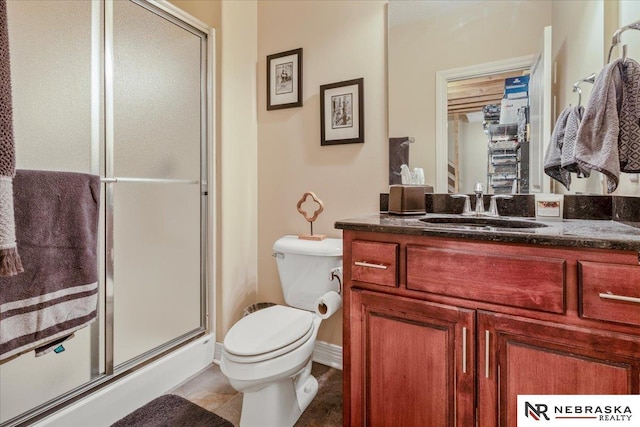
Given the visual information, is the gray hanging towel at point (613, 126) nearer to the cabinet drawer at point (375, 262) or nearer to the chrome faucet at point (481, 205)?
the chrome faucet at point (481, 205)

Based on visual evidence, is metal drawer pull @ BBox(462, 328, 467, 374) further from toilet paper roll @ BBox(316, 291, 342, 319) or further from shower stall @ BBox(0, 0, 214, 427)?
shower stall @ BBox(0, 0, 214, 427)

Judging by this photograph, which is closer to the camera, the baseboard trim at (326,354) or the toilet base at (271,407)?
the toilet base at (271,407)

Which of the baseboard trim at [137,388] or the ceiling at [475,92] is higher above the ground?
the ceiling at [475,92]

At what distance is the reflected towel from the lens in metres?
1.05

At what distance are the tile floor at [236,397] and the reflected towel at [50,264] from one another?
2.44 ft

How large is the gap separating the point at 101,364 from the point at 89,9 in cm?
151

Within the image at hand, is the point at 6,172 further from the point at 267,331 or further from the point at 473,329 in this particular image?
the point at 473,329

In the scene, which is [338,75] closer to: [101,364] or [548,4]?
[548,4]

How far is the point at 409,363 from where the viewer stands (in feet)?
3.64

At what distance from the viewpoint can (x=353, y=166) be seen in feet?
6.22

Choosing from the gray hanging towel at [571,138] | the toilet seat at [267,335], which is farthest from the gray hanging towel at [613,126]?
the toilet seat at [267,335]

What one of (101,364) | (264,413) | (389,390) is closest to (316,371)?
(264,413)

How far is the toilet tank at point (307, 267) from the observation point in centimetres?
171

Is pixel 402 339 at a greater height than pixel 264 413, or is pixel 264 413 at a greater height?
pixel 402 339
